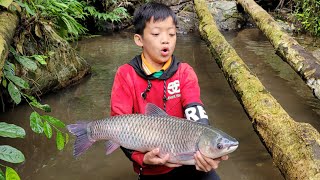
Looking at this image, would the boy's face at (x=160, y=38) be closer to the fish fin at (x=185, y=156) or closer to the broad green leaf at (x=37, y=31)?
the fish fin at (x=185, y=156)

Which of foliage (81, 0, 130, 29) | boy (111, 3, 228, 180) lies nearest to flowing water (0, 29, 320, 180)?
boy (111, 3, 228, 180)

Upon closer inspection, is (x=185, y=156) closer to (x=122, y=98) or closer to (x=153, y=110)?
(x=153, y=110)

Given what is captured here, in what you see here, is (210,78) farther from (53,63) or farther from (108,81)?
(53,63)

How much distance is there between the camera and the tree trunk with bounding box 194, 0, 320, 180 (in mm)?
2320

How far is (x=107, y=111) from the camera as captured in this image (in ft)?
15.5

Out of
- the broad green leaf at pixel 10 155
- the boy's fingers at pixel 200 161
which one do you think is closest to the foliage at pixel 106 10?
the boy's fingers at pixel 200 161

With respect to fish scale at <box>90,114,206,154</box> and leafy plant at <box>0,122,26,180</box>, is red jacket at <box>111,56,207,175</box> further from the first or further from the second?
leafy plant at <box>0,122,26,180</box>

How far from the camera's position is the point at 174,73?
2658 millimetres

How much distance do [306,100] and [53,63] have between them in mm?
3470

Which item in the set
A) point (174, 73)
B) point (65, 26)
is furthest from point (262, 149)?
point (65, 26)

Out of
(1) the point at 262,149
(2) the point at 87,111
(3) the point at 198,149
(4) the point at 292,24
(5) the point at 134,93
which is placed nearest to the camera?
(3) the point at 198,149

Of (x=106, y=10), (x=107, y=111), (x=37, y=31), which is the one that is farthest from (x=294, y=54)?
(x=106, y=10)

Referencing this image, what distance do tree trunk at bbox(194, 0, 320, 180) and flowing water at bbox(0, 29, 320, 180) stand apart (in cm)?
48

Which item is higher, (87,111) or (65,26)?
(65,26)
